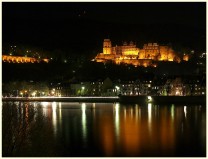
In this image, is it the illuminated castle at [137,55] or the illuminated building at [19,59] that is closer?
the illuminated building at [19,59]

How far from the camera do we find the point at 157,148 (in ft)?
50.9

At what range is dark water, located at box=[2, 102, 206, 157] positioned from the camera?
13812mm

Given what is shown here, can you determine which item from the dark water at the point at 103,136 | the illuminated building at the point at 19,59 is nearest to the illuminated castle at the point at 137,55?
the illuminated building at the point at 19,59

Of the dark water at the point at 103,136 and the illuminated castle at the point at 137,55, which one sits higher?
the illuminated castle at the point at 137,55

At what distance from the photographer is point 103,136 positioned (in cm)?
1858

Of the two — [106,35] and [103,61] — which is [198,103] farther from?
[106,35]

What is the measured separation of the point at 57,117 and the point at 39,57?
147ft

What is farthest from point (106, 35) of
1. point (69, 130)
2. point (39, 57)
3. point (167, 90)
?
point (69, 130)

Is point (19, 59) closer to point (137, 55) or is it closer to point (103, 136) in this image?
point (137, 55)

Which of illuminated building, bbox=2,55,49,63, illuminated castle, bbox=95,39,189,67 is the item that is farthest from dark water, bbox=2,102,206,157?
illuminated castle, bbox=95,39,189,67

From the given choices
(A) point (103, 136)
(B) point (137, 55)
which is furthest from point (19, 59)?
(A) point (103, 136)

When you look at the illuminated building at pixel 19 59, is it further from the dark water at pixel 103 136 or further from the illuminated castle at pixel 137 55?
the dark water at pixel 103 136

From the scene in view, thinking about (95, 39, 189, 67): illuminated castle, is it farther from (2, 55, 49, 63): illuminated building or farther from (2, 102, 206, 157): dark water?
(2, 102, 206, 157): dark water

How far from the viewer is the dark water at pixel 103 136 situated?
544 inches
